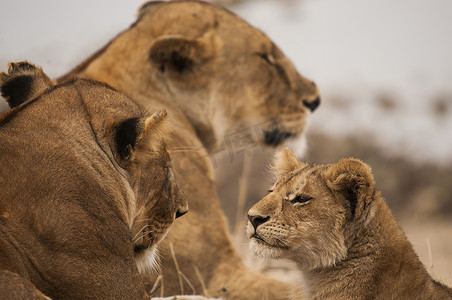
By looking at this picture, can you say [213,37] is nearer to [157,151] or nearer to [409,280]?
[157,151]

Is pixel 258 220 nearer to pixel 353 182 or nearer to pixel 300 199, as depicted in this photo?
pixel 300 199

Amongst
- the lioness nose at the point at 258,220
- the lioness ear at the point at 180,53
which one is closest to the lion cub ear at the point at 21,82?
the lioness nose at the point at 258,220

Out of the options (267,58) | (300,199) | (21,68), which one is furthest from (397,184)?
(21,68)

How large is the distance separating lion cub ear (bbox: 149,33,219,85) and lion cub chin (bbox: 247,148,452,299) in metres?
1.75

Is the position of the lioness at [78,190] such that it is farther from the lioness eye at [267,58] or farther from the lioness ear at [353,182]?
the lioness eye at [267,58]

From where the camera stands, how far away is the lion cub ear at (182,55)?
4.50 metres

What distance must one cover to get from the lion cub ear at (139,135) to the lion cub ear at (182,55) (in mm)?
1690

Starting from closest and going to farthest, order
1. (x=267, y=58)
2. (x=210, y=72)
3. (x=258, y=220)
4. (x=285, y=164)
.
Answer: (x=258, y=220)
(x=285, y=164)
(x=210, y=72)
(x=267, y=58)

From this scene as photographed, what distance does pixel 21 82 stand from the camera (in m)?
3.11

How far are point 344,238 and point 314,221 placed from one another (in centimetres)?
14

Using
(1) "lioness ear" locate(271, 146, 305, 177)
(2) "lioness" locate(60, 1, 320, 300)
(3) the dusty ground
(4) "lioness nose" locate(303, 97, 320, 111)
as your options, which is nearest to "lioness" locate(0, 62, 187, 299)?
(1) "lioness ear" locate(271, 146, 305, 177)

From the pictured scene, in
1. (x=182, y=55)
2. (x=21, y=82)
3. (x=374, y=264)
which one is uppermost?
(x=21, y=82)

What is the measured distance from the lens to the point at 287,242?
2992 mm

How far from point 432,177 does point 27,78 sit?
8.42m
